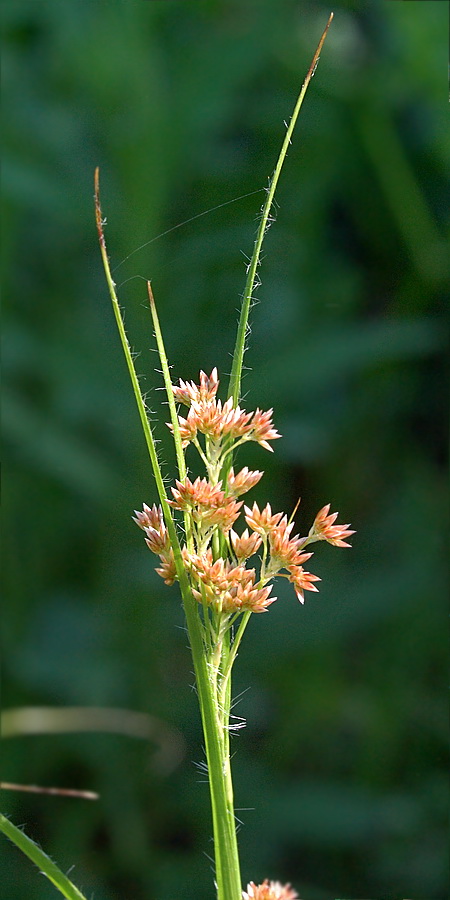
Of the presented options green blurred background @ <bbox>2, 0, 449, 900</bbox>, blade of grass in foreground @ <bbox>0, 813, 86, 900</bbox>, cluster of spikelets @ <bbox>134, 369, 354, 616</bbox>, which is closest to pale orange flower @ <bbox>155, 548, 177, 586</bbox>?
cluster of spikelets @ <bbox>134, 369, 354, 616</bbox>

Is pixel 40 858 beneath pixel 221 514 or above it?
beneath

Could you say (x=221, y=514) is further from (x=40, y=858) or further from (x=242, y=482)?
(x=40, y=858)

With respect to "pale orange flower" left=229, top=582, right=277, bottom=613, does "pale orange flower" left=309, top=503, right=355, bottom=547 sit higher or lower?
higher

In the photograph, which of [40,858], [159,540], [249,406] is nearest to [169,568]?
[159,540]

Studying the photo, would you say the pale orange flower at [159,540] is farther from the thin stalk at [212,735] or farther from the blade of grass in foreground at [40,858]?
the blade of grass in foreground at [40,858]

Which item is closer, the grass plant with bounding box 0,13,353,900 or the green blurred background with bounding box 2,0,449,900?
the grass plant with bounding box 0,13,353,900

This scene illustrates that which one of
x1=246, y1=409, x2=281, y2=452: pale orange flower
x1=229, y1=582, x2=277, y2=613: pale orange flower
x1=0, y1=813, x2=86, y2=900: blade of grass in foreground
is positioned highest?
x1=246, y1=409, x2=281, y2=452: pale orange flower

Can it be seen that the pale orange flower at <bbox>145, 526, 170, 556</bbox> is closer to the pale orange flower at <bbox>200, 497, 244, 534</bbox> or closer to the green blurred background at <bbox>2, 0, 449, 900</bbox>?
the pale orange flower at <bbox>200, 497, 244, 534</bbox>

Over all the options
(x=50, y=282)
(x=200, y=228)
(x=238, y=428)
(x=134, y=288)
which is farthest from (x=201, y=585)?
(x=50, y=282)
